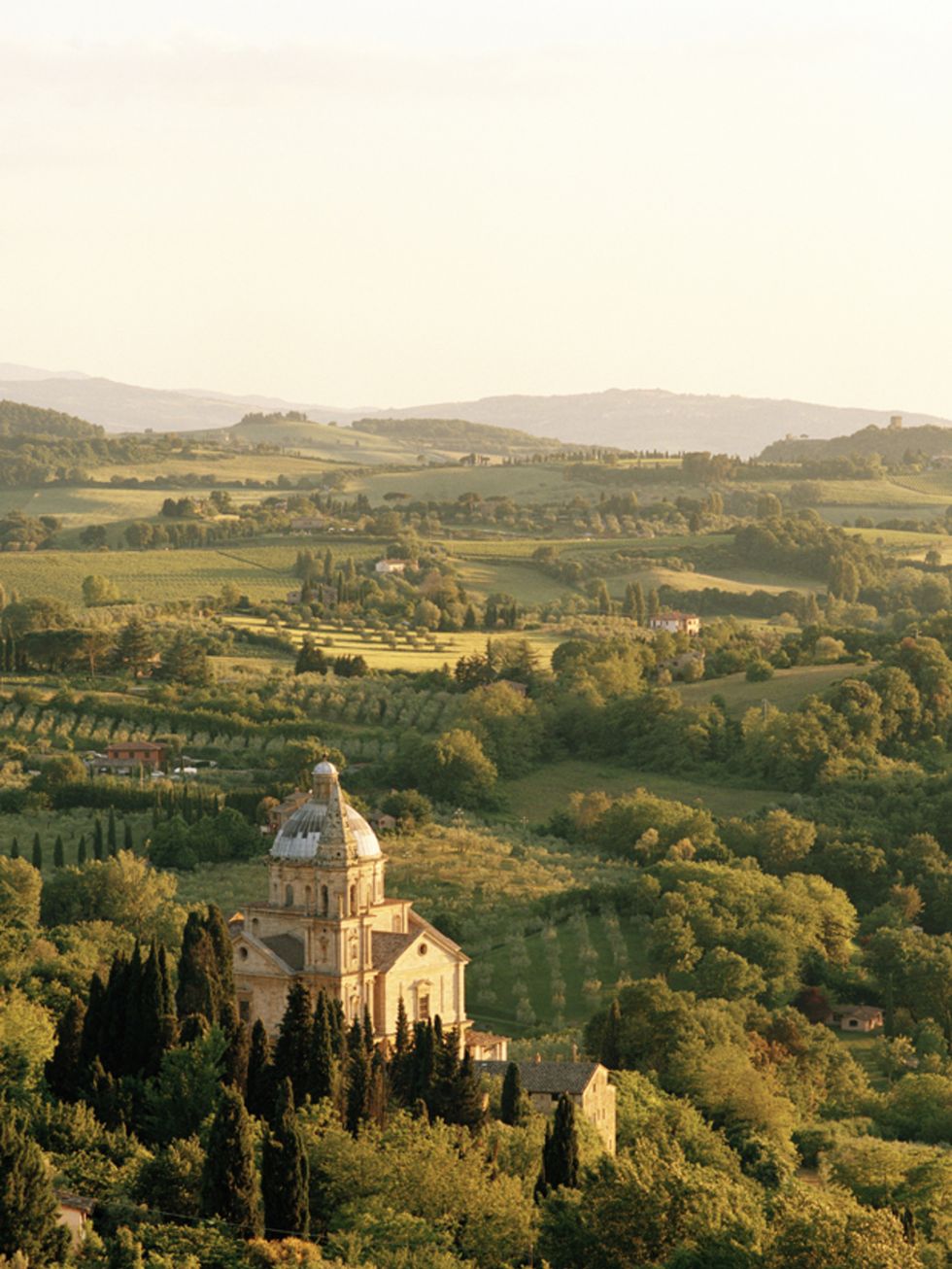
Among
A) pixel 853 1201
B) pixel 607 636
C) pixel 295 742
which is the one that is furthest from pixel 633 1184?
pixel 607 636

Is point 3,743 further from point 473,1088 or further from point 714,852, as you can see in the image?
point 473,1088

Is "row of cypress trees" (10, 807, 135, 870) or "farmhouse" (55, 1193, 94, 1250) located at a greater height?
"farmhouse" (55, 1193, 94, 1250)

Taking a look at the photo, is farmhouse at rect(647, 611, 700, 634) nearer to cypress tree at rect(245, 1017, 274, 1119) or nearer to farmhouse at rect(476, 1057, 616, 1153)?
farmhouse at rect(476, 1057, 616, 1153)

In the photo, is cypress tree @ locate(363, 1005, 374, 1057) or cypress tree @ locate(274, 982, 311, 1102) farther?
cypress tree @ locate(363, 1005, 374, 1057)

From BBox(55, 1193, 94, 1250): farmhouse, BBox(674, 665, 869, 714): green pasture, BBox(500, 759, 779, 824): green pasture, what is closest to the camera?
BBox(55, 1193, 94, 1250): farmhouse

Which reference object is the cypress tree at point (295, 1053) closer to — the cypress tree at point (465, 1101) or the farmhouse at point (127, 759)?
the cypress tree at point (465, 1101)

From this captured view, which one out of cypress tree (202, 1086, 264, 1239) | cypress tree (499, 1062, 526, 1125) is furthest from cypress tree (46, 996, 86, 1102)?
Answer: cypress tree (499, 1062, 526, 1125)
